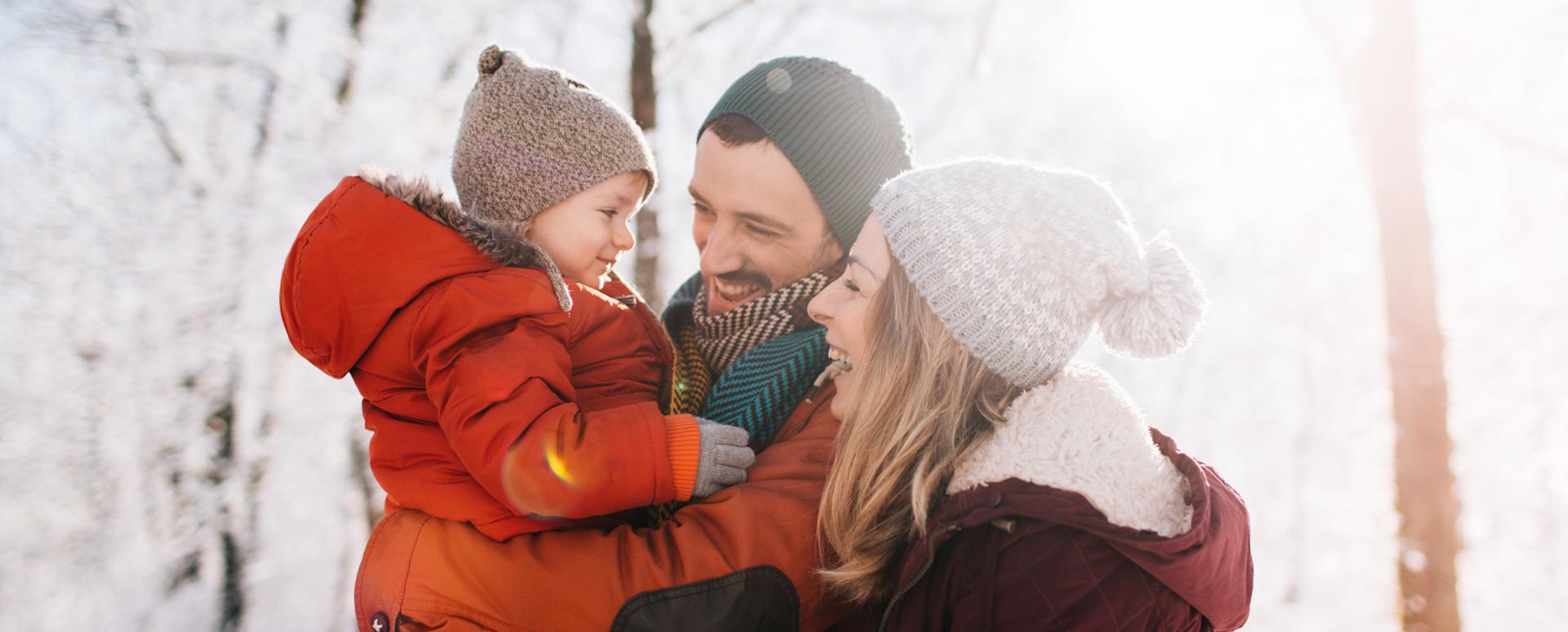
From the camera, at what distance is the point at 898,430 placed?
168 centimetres

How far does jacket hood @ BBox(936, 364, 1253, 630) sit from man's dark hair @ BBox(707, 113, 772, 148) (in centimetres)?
112

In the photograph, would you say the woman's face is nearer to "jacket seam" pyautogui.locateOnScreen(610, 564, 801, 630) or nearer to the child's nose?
"jacket seam" pyautogui.locateOnScreen(610, 564, 801, 630)

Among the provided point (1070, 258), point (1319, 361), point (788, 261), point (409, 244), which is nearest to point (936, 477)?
point (1070, 258)

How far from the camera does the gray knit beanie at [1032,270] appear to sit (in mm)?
1562

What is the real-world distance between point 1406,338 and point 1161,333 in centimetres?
424

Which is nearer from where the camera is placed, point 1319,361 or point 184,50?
point 184,50

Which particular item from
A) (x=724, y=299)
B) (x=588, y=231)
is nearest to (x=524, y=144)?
(x=588, y=231)

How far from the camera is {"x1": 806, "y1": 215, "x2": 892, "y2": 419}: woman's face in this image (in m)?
1.75

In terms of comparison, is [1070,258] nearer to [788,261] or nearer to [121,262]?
[788,261]

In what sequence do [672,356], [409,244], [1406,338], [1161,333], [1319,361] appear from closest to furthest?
[1161,333] → [409,244] → [672,356] → [1406,338] → [1319,361]

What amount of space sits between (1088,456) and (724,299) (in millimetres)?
1222

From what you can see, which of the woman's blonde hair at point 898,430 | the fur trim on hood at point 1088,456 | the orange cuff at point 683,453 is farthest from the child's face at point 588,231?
the fur trim on hood at point 1088,456

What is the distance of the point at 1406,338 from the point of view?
15.2 feet

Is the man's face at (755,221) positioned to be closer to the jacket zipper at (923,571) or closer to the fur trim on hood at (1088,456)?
the fur trim on hood at (1088,456)
